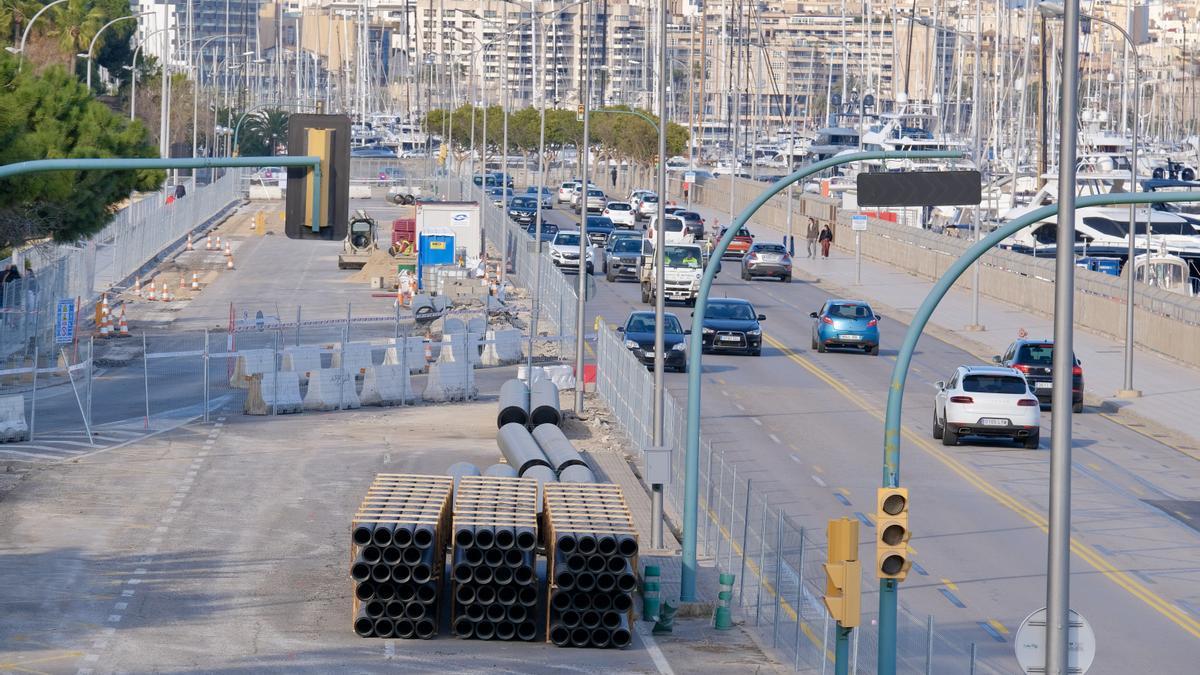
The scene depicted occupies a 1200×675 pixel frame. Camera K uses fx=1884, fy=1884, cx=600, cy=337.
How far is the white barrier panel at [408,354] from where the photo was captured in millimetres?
39750

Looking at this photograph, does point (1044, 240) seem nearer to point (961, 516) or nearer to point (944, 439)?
point (944, 439)

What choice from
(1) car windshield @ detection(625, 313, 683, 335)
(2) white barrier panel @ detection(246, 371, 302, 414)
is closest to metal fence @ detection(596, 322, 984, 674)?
(2) white barrier panel @ detection(246, 371, 302, 414)

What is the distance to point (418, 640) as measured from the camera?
19969 millimetres

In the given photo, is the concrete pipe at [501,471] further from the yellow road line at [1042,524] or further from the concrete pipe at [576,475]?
the yellow road line at [1042,524]

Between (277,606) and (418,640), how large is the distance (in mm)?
2136

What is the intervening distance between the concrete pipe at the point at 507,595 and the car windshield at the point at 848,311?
28.8m

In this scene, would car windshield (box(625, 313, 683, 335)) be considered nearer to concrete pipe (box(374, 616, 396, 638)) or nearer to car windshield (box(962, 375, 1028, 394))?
car windshield (box(962, 375, 1028, 394))

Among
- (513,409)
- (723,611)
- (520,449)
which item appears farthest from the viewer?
(513,409)

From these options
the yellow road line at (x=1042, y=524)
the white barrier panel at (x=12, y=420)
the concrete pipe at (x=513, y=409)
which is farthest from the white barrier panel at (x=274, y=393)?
the yellow road line at (x=1042, y=524)

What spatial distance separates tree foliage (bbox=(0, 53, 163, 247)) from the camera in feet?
121

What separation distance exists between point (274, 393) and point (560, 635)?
18291mm

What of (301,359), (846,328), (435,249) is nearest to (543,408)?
(301,359)

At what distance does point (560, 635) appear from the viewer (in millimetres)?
20000

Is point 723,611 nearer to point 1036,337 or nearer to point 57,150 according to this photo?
point 57,150
